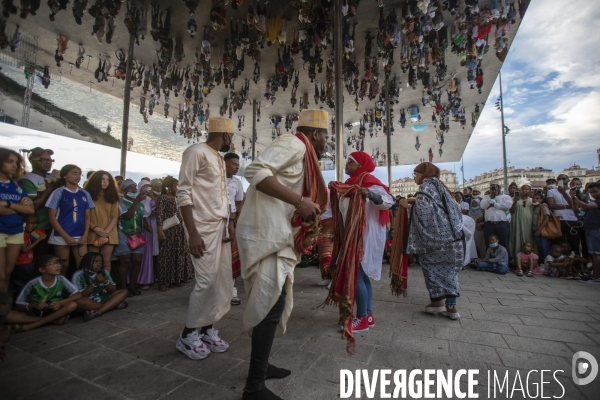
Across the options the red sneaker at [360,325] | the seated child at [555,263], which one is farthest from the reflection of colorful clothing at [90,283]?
the seated child at [555,263]

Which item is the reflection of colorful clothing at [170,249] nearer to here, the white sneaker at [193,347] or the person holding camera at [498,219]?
the white sneaker at [193,347]

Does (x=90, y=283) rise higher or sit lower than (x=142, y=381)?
higher

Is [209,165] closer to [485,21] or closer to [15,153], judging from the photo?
[15,153]

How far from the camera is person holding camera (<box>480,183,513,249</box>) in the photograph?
669cm

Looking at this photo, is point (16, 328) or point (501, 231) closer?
point (16, 328)

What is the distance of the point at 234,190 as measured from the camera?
4195mm

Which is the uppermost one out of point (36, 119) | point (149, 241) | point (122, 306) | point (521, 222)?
point (36, 119)

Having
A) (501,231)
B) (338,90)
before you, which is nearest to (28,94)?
(338,90)

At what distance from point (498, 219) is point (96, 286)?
7725 mm

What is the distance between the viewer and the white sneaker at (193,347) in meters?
2.19

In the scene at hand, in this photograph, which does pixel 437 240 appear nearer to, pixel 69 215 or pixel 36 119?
pixel 69 215

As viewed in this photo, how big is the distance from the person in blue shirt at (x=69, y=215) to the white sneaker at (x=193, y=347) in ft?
7.38

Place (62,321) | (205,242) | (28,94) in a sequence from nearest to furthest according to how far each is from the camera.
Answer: (205,242), (62,321), (28,94)

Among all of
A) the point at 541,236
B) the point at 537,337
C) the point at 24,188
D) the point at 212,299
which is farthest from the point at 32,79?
the point at 541,236
